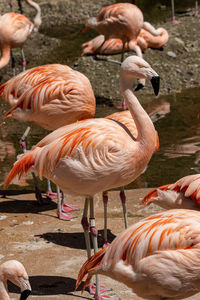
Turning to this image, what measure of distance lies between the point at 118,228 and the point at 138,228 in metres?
1.72

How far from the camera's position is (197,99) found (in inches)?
400

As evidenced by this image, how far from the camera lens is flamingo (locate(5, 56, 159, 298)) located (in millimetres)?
4133

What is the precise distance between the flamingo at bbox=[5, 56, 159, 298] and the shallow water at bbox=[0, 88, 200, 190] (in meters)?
2.29

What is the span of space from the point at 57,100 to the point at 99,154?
162cm

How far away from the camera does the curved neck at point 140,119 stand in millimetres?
4262

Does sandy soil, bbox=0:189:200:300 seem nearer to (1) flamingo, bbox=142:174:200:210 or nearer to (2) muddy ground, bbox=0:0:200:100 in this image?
(1) flamingo, bbox=142:174:200:210

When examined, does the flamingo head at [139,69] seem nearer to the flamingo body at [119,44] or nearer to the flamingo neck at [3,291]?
the flamingo neck at [3,291]

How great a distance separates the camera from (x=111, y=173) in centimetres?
414

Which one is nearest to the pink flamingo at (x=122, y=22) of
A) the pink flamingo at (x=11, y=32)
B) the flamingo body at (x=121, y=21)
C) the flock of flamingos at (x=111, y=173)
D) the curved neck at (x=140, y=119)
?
the flamingo body at (x=121, y=21)

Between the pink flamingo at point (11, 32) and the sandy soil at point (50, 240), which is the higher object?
the pink flamingo at point (11, 32)

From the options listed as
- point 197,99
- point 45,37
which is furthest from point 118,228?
point 45,37

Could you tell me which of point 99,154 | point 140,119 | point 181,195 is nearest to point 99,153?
point 99,154

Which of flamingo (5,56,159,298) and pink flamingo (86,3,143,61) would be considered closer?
flamingo (5,56,159,298)

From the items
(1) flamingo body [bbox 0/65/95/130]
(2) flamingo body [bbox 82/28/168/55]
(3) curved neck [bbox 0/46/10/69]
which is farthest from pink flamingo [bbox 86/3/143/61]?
(1) flamingo body [bbox 0/65/95/130]
